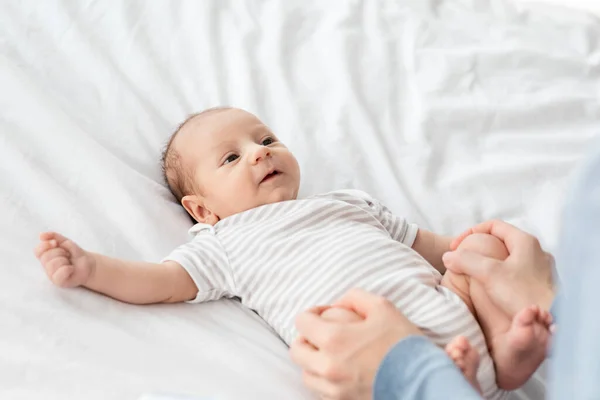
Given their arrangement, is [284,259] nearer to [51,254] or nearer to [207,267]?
[207,267]

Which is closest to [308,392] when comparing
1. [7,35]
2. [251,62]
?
[251,62]

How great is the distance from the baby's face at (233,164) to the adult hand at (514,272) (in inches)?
11.4

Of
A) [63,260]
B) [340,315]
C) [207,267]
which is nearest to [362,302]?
[340,315]

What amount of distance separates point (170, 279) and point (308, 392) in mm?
236

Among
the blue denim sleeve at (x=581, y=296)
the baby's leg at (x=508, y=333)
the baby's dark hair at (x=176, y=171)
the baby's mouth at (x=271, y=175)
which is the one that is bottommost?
the baby's leg at (x=508, y=333)

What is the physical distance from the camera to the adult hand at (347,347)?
0.77m

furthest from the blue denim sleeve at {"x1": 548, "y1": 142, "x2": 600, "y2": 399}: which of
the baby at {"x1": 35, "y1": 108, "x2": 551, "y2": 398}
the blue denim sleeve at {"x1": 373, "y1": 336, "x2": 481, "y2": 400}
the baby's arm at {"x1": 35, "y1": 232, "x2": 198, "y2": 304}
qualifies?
the baby's arm at {"x1": 35, "y1": 232, "x2": 198, "y2": 304}

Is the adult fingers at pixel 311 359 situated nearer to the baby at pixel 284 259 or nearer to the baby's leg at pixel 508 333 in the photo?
the baby at pixel 284 259

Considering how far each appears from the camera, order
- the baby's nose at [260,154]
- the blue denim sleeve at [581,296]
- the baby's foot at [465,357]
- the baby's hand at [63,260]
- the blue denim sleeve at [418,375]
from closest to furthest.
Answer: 1. the blue denim sleeve at [581,296]
2. the blue denim sleeve at [418,375]
3. the baby's foot at [465,357]
4. the baby's hand at [63,260]
5. the baby's nose at [260,154]

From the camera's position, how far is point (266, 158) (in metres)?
1.13

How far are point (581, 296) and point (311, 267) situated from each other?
0.57 meters

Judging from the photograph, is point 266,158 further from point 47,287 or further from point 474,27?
point 474,27

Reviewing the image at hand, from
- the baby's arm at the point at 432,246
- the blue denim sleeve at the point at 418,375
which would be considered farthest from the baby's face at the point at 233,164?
the blue denim sleeve at the point at 418,375

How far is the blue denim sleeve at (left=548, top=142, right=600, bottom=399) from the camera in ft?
1.43
